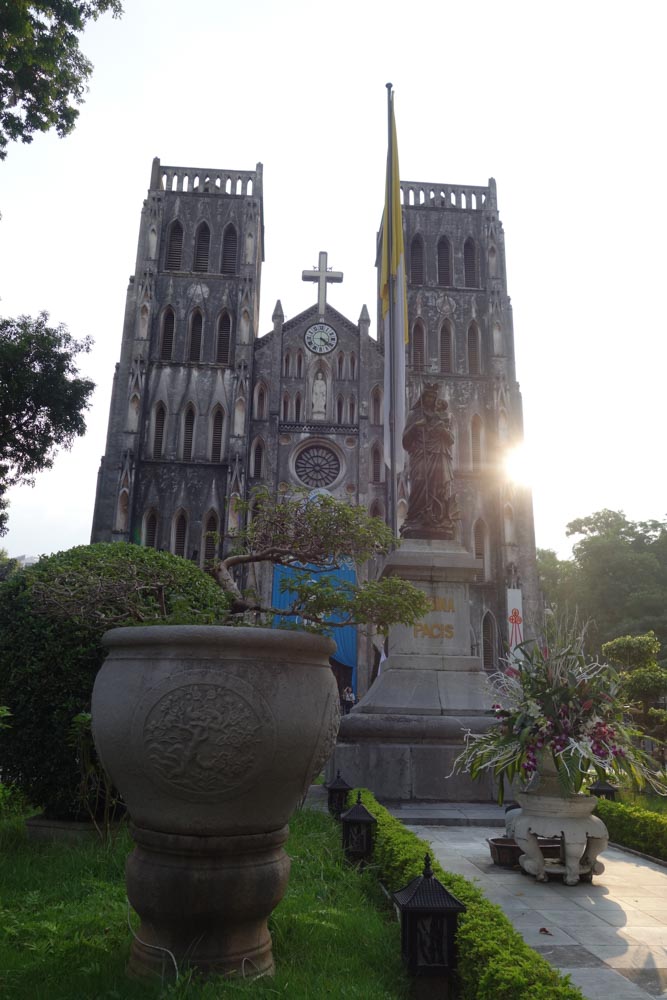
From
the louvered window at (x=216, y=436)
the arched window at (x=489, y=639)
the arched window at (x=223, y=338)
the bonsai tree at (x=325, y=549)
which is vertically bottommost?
the bonsai tree at (x=325, y=549)

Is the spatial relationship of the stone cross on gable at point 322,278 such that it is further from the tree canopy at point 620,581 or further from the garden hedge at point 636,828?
the garden hedge at point 636,828

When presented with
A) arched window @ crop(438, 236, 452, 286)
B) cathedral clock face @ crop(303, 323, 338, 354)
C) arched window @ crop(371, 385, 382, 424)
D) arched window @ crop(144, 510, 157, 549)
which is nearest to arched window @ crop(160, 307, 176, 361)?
cathedral clock face @ crop(303, 323, 338, 354)

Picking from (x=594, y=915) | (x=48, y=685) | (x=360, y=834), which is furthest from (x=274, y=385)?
(x=594, y=915)

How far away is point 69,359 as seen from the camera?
22516 millimetres

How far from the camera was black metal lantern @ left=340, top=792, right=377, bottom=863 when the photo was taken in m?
5.71

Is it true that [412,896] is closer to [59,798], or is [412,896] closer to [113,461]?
[59,798]

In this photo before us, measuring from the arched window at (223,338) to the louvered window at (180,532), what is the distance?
734 cm

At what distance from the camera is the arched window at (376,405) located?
3362cm

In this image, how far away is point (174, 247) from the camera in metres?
35.4

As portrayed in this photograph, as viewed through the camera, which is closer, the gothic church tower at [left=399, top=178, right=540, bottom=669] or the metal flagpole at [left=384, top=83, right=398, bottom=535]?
the metal flagpole at [left=384, top=83, right=398, bottom=535]

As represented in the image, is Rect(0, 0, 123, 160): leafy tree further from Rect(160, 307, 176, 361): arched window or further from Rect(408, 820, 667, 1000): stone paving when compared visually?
Rect(160, 307, 176, 361): arched window

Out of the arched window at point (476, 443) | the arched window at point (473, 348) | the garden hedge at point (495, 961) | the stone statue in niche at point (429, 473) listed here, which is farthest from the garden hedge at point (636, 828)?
the arched window at point (473, 348)

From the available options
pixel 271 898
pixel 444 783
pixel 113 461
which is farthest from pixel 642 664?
pixel 113 461

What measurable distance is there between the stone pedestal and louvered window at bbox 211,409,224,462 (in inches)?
893
